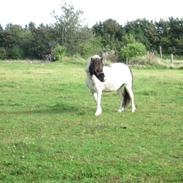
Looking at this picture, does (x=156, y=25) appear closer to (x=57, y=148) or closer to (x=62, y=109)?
(x=62, y=109)

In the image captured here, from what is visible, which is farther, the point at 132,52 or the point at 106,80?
the point at 132,52

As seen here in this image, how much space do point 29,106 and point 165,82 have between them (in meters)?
9.72

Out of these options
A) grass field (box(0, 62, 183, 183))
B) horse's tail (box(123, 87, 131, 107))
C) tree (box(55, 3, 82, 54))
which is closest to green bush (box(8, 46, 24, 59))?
tree (box(55, 3, 82, 54))

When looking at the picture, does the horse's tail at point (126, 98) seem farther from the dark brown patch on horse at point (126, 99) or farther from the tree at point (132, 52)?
Answer: the tree at point (132, 52)

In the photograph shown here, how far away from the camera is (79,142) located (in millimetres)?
9852

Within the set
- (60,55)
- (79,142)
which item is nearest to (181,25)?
(60,55)

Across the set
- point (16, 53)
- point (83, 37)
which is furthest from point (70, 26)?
point (16, 53)

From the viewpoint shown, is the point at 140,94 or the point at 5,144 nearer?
the point at 5,144

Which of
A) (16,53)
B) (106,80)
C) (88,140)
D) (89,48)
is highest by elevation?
(89,48)

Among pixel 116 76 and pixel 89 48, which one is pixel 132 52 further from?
pixel 116 76

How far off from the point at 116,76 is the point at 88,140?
15.8 feet

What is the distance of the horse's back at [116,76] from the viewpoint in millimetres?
14508

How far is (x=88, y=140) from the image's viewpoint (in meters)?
10.1

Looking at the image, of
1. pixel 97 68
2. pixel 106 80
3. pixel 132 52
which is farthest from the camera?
pixel 132 52
